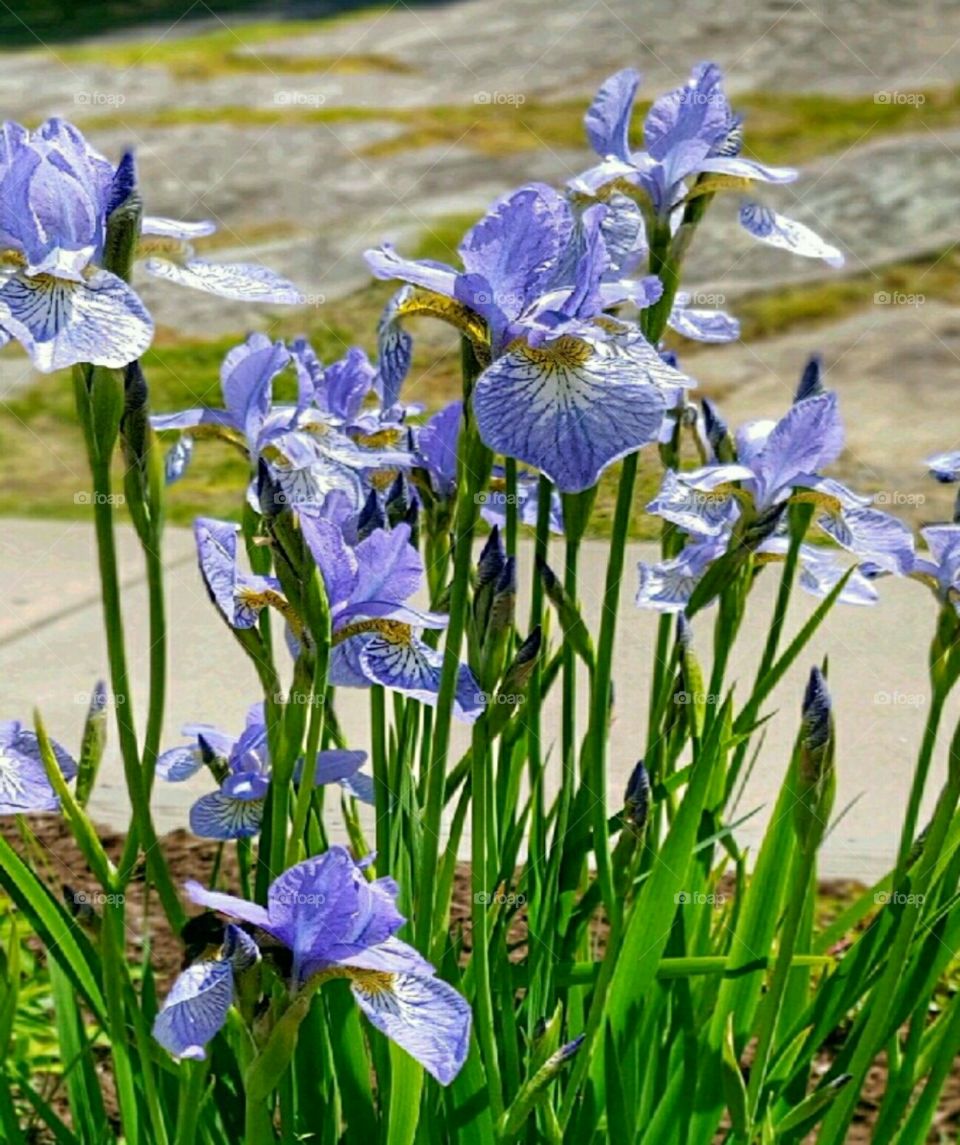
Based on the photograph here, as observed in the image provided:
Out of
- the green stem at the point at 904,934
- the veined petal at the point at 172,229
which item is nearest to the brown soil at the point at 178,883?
the green stem at the point at 904,934

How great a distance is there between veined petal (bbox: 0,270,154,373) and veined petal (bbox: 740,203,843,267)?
0.64 meters

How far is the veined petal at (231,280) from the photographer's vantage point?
1370mm

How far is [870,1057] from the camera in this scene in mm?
1440

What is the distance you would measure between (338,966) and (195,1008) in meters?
0.09

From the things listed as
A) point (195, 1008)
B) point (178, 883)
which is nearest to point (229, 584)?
point (195, 1008)

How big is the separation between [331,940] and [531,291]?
0.47 metres

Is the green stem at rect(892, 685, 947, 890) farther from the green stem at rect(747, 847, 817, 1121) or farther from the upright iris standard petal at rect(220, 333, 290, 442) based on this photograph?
the upright iris standard petal at rect(220, 333, 290, 442)

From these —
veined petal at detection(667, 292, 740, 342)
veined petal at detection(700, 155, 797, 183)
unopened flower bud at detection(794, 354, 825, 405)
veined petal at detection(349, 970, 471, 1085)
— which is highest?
veined petal at detection(700, 155, 797, 183)

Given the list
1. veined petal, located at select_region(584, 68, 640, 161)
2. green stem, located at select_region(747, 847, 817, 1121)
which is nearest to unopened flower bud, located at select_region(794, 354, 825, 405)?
veined petal, located at select_region(584, 68, 640, 161)

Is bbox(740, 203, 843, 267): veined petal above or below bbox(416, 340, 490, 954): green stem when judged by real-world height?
above

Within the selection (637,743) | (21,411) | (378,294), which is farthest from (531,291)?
(378,294)

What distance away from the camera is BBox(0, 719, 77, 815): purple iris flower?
1395 millimetres

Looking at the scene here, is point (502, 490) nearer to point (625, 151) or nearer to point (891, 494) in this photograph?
point (625, 151)

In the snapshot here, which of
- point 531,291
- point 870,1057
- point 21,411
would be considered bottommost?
point 21,411
